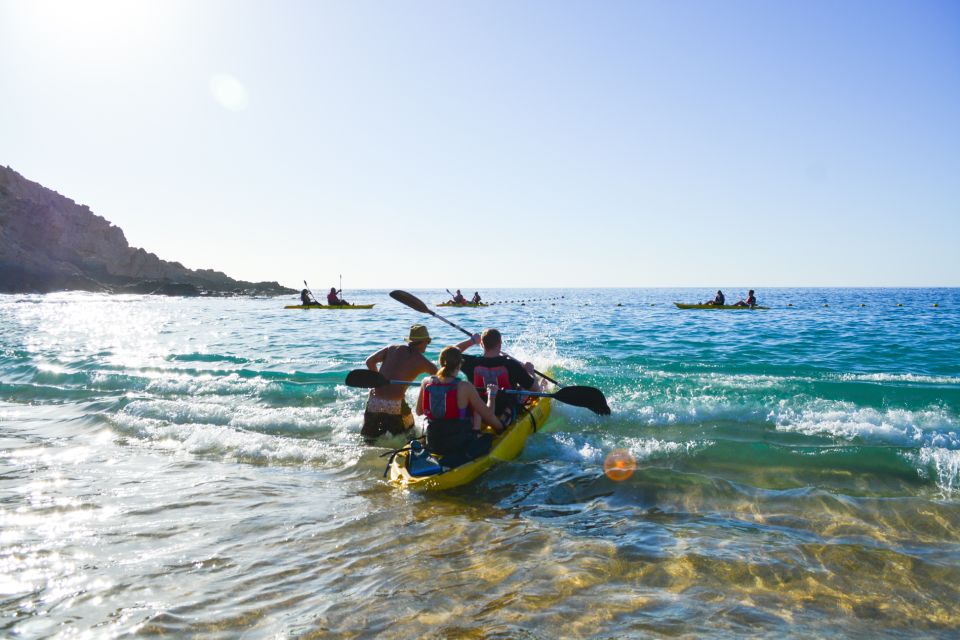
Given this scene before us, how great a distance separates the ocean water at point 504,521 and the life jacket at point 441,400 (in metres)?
0.86

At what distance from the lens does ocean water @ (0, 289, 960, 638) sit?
3.61 metres

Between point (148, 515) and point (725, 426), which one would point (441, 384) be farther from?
point (725, 426)

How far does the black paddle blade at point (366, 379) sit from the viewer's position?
7898 mm

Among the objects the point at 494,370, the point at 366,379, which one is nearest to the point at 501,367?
the point at 494,370

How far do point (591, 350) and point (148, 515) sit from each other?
14623 millimetres

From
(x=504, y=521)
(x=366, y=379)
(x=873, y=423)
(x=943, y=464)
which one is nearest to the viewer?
(x=504, y=521)

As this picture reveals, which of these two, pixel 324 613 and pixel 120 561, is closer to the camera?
→ pixel 324 613

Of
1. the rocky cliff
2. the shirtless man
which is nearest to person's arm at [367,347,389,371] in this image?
the shirtless man

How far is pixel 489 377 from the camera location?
26.1 ft

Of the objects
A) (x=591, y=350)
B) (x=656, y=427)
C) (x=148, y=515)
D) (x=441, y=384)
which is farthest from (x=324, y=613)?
(x=591, y=350)

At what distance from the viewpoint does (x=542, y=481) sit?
22.0ft

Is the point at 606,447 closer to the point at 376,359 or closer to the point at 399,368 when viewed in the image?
the point at 399,368

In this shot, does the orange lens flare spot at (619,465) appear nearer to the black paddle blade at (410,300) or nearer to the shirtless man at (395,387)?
the shirtless man at (395,387)

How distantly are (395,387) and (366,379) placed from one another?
45 cm
